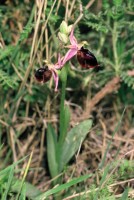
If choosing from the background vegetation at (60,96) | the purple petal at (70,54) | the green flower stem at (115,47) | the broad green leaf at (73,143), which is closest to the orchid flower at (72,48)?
the purple petal at (70,54)

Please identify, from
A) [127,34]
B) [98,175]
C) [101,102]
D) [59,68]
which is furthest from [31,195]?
[127,34]

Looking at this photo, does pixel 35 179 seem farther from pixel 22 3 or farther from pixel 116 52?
pixel 22 3

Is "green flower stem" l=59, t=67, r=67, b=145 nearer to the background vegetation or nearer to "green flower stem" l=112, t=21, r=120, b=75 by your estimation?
the background vegetation

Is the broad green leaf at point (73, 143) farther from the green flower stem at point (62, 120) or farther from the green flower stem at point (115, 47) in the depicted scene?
the green flower stem at point (115, 47)

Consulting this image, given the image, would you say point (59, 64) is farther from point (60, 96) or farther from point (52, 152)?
point (60, 96)

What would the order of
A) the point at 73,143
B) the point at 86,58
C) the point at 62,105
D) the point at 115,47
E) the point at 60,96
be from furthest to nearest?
the point at 60,96, the point at 115,47, the point at 73,143, the point at 62,105, the point at 86,58

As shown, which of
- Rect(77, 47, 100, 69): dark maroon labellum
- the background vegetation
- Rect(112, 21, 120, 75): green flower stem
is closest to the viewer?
Answer: Rect(77, 47, 100, 69): dark maroon labellum

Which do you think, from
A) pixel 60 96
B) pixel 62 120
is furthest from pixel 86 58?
pixel 60 96

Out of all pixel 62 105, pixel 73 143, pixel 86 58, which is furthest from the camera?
pixel 73 143

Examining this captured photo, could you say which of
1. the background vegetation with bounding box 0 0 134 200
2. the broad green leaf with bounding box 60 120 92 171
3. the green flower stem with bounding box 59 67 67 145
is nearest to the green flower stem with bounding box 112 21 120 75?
the background vegetation with bounding box 0 0 134 200

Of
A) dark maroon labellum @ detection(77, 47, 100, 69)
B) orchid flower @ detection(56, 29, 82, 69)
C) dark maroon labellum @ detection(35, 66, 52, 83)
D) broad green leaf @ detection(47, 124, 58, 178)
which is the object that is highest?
orchid flower @ detection(56, 29, 82, 69)
